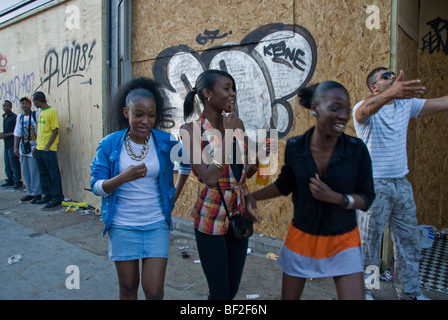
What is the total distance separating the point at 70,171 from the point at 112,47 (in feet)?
9.34

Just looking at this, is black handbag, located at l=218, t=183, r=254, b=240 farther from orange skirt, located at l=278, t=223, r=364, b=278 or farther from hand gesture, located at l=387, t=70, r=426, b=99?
hand gesture, located at l=387, t=70, r=426, b=99

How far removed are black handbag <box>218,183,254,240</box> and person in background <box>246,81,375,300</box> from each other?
1.09 feet

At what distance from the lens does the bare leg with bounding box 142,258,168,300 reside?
7.91 feet

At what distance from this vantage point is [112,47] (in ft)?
20.9

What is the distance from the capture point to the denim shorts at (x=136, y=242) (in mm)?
2463

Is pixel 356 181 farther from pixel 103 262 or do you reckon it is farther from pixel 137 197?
pixel 103 262

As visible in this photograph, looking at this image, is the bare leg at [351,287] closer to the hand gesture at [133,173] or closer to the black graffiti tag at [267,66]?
the hand gesture at [133,173]

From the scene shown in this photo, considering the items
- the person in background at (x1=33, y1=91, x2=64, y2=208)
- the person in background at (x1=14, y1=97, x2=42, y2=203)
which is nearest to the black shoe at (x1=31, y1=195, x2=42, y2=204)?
the person in background at (x1=14, y1=97, x2=42, y2=203)

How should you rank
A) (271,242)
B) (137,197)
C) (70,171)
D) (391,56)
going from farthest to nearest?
(70,171) < (271,242) < (391,56) < (137,197)

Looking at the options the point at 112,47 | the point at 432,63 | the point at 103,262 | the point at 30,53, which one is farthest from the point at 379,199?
the point at 30,53

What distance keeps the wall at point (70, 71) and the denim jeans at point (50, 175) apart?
0.96 ft

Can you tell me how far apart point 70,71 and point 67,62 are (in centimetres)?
23

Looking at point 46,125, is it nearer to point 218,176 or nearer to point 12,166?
point 12,166

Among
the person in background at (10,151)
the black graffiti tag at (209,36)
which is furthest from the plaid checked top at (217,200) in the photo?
the person in background at (10,151)
